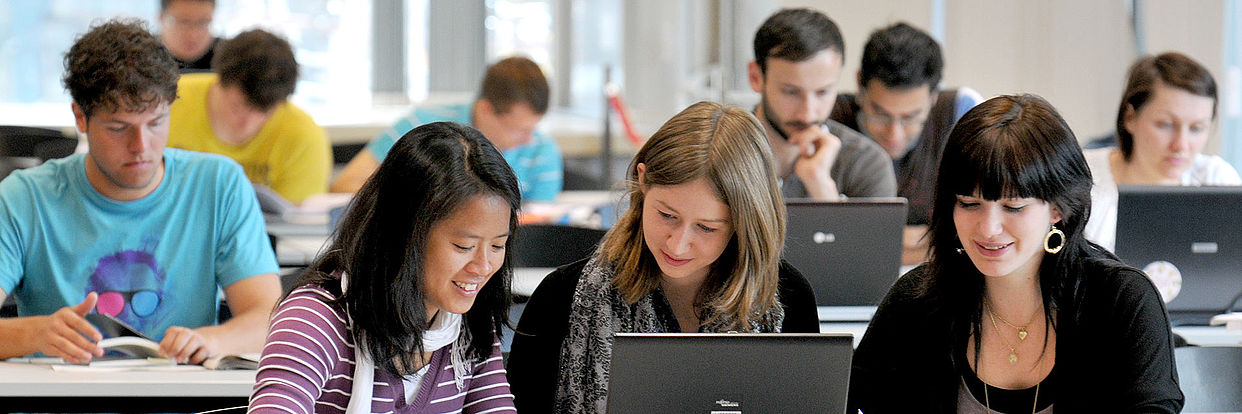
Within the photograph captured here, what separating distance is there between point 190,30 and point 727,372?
426cm

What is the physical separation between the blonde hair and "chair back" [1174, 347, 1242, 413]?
0.75 metres

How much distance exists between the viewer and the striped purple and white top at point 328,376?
60.6 inches

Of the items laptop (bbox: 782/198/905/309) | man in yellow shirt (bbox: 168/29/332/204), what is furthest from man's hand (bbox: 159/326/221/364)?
man in yellow shirt (bbox: 168/29/332/204)

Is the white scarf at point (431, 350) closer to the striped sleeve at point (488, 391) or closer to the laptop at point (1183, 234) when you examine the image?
the striped sleeve at point (488, 391)

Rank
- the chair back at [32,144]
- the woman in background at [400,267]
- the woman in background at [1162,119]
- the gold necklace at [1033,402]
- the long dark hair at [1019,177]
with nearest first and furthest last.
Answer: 1. the woman in background at [400,267]
2. the long dark hair at [1019,177]
3. the gold necklace at [1033,402]
4. the woman in background at [1162,119]
5. the chair back at [32,144]

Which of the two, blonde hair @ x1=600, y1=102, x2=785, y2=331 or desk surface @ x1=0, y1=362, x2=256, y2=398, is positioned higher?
blonde hair @ x1=600, y1=102, x2=785, y2=331

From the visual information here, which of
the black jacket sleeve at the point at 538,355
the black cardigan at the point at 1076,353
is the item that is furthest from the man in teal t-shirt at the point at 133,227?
the black cardigan at the point at 1076,353

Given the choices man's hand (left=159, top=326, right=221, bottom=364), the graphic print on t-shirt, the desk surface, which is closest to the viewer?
the desk surface

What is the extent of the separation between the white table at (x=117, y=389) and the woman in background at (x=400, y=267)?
1.58 feet

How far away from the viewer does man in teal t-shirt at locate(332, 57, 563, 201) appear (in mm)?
4242

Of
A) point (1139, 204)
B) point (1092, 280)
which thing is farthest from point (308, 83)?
point (1092, 280)

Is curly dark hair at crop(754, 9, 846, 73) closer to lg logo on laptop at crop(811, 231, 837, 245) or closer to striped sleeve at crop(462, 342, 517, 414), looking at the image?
lg logo on laptop at crop(811, 231, 837, 245)

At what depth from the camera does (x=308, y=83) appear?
267 inches

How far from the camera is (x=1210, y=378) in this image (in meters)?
2.15
